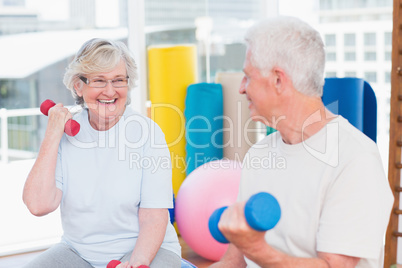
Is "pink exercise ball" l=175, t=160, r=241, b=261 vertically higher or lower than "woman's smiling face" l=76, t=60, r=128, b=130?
lower

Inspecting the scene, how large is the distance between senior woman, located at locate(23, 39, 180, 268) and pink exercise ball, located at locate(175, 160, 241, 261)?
92 centimetres

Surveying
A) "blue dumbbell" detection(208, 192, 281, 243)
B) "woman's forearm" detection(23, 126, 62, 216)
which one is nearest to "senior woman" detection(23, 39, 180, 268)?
"woman's forearm" detection(23, 126, 62, 216)

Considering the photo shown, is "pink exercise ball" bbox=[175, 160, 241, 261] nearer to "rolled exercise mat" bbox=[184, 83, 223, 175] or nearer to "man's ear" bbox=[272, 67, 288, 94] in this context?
"rolled exercise mat" bbox=[184, 83, 223, 175]

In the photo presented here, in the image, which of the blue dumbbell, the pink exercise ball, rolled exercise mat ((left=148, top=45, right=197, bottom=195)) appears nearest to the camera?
the blue dumbbell

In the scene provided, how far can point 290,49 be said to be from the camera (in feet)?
3.94

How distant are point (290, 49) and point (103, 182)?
838 mm

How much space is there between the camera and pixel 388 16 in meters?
4.74

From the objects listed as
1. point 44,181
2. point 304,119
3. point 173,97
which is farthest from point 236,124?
point 304,119

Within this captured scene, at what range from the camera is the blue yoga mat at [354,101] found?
213cm

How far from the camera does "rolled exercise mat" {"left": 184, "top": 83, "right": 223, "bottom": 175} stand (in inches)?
130

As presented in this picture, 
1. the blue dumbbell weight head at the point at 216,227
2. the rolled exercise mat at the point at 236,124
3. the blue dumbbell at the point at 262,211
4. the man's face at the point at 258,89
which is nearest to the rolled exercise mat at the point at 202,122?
the rolled exercise mat at the point at 236,124

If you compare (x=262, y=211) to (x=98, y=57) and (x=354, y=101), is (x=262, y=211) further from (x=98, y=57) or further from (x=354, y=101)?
(x=354, y=101)

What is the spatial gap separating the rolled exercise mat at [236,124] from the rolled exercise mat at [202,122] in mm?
62

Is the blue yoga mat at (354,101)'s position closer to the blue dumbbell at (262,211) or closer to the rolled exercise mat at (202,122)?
the rolled exercise mat at (202,122)
